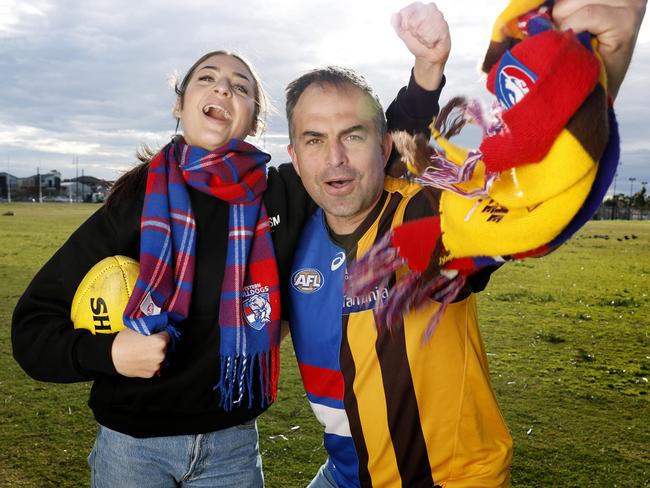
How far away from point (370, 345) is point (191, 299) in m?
0.74

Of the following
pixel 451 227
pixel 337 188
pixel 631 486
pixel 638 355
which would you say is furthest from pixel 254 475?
pixel 638 355

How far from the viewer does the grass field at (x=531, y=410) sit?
4070 mm

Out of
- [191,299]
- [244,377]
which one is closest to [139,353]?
[191,299]

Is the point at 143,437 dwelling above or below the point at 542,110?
below

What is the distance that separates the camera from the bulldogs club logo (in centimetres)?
249

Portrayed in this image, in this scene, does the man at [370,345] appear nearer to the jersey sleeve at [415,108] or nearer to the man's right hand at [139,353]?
the jersey sleeve at [415,108]

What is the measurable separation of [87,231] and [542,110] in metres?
1.81

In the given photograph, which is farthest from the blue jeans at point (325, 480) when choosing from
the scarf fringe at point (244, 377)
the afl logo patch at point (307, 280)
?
the afl logo patch at point (307, 280)

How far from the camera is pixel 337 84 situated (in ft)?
7.81

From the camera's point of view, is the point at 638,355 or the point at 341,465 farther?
the point at 638,355

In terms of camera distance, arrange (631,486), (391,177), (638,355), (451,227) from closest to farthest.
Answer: (451,227) → (391,177) → (631,486) → (638,355)

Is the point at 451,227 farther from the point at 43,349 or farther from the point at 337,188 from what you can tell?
the point at 43,349

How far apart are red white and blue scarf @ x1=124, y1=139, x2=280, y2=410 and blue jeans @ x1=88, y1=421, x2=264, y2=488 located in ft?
0.63

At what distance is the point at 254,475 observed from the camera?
2602 millimetres
